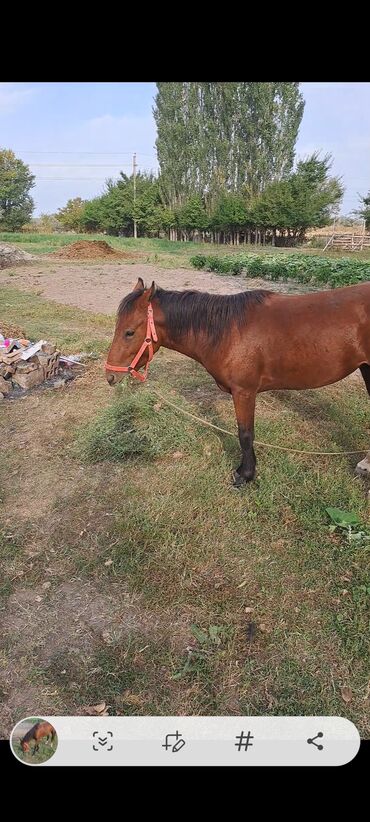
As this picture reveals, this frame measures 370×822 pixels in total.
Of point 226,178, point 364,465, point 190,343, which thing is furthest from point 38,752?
point 226,178

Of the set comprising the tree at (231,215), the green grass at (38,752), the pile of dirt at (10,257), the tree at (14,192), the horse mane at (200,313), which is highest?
the tree at (14,192)

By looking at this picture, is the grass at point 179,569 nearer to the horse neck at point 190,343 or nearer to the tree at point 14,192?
the horse neck at point 190,343

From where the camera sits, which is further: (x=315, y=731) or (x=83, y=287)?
(x=83, y=287)

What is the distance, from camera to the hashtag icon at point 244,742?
1759 millimetres

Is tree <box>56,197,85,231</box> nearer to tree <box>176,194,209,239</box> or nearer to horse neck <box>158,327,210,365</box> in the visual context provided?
tree <box>176,194,209,239</box>

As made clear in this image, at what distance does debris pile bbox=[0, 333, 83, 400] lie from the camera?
20.7ft

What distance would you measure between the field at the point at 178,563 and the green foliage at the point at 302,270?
993cm

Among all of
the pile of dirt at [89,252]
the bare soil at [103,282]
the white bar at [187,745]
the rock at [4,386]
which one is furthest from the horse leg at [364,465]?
the pile of dirt at [89,252]

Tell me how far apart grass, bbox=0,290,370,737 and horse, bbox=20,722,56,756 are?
47 cm

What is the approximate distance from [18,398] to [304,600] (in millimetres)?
4583

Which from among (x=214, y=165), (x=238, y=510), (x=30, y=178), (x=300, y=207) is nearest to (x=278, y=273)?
(x=238, y=510)

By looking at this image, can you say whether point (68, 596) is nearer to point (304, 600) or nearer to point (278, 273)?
point (304, 600)

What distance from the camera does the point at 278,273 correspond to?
16.8m

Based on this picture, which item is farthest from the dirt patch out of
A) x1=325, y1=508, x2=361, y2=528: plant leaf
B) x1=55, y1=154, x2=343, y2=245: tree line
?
x1=55, y1=154, x2=343, y2=245: tree line
